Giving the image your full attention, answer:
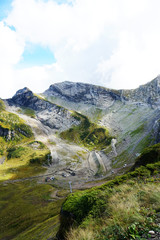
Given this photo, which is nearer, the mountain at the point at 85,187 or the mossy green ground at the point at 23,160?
the mountain at the point at 85,187

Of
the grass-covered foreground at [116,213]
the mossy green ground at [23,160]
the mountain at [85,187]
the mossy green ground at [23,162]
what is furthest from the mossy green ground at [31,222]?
the mossy green ground at [23,160]

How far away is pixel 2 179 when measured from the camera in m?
113

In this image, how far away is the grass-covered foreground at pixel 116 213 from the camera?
5.70 meters

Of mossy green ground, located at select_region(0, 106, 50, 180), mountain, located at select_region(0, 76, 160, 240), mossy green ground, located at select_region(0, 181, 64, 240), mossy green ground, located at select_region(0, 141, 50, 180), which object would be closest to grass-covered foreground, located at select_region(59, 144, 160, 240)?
mountain, located at select_region(0, 76, 160, 240)

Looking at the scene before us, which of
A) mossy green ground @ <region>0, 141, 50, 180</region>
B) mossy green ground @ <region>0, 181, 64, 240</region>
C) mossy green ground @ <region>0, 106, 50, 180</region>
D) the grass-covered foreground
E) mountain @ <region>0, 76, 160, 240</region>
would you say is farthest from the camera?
mossy green ground @ <region>0, 106, 50, 180</region>

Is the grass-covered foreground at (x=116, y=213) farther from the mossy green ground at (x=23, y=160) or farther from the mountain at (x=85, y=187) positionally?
the mossy green ground at (x=23, y=160)

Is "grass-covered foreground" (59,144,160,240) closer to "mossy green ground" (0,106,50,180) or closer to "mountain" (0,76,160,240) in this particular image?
"mountain" (0,76,160,240)

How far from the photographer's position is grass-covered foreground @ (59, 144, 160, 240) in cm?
570

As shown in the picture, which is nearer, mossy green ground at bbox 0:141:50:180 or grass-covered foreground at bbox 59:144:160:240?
grass-covered foreground at bbox 59:144:160:240

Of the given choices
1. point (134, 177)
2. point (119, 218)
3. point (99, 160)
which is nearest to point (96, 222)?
point (119, 218)

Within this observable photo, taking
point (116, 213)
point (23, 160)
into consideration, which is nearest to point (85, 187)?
point (116, 213)

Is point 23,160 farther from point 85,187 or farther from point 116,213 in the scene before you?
point 116,213

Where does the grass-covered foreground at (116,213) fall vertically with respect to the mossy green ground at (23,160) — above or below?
above

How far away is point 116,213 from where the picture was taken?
732cm
